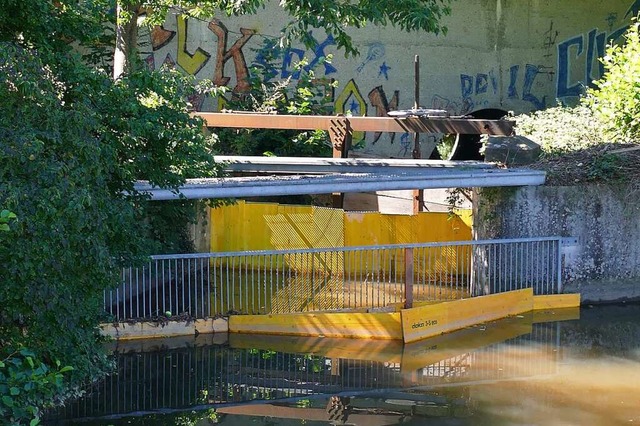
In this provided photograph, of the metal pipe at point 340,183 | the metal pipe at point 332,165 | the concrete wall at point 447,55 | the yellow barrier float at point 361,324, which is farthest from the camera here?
the concrete wall at point 447,55

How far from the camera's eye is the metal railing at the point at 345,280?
51.3ft

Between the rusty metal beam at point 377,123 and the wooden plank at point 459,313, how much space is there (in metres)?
3.85

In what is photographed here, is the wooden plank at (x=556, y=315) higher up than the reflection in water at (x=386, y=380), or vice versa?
the wooden plank at (x=556, y=315)

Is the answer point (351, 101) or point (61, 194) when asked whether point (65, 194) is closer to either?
point (61, 194)

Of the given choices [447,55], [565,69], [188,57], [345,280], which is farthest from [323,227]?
[565,69]

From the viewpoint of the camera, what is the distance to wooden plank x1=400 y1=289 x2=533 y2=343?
15.3m

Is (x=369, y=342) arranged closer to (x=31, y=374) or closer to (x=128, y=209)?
(x=128, y=209)

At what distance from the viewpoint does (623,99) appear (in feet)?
63.8

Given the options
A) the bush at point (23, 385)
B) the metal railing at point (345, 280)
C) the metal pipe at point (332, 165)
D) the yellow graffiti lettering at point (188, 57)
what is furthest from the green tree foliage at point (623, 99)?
the bush at point (23, 385)

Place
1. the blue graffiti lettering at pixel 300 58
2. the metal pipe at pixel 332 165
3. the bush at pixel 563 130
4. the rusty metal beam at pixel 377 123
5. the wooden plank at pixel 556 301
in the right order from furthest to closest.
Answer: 1. the blue graffiti lettering at pixel 300 58
2. the bush at pixel 563 130
3. the rusty metal beam at pixel 377 123
4. the metal pipe at pixel 332 165
5. the wooden plank at pixel 556 301

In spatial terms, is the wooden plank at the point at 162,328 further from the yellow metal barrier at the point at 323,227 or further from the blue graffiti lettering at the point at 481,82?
the blue graffiti lettering at the point at 481,82

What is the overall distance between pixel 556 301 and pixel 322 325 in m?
4.82

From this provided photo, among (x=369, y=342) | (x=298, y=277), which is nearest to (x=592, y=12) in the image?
(x=298, y=277)

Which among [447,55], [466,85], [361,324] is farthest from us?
[466,85]
